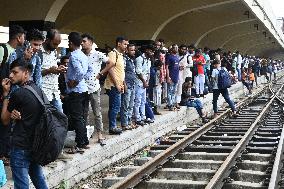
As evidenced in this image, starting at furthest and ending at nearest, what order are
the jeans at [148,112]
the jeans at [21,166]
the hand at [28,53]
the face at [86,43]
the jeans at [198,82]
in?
the jeans at [198,82], the jeans at [148,112], the face at [86,43], the hand at [28,53], the jeans at [21,166]

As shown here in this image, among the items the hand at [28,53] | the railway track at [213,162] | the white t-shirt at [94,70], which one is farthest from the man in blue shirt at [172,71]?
the hand at [28,53]

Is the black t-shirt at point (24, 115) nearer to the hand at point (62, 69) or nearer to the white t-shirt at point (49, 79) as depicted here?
the hand at point (62, 69)

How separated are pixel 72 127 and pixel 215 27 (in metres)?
21.8

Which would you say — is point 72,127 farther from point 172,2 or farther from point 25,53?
point 172,2

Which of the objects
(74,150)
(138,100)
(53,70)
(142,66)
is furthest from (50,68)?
(142,66)

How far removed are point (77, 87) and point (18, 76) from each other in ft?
9.54

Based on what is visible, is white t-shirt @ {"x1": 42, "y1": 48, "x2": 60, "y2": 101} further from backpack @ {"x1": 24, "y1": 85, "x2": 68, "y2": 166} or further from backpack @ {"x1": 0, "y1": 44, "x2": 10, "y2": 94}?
backpack @ {"x1": 24, "y1": 85, "x2": 68, "y2": 166}

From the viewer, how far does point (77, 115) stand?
7.88 m

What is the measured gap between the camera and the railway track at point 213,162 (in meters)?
6.81

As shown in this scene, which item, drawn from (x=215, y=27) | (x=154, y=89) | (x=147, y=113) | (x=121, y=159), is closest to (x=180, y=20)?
(x=215, y=27)

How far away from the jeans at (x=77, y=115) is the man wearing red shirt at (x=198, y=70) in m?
8.79

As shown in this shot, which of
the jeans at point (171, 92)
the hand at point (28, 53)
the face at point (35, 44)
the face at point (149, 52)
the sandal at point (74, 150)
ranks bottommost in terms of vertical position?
the sandal at point (74, 150)

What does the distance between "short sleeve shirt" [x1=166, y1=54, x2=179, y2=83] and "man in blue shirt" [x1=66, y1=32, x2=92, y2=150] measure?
5.90 m

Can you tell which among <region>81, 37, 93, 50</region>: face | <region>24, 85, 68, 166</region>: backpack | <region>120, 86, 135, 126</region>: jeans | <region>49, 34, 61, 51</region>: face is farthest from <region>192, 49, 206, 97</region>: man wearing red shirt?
<region>24, 85, 68, 166</region>: backpack
